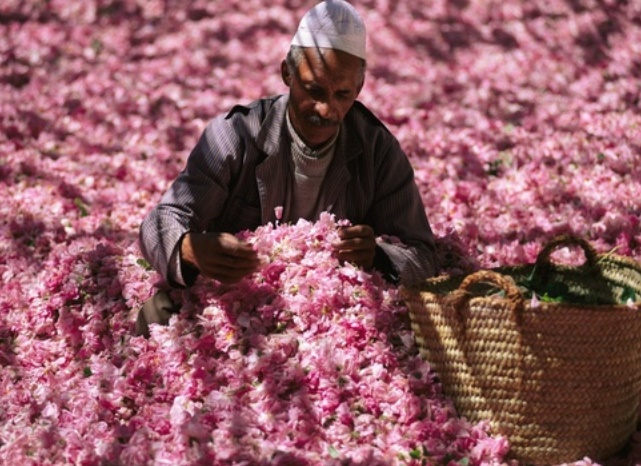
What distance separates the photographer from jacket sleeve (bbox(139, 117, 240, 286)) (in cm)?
367

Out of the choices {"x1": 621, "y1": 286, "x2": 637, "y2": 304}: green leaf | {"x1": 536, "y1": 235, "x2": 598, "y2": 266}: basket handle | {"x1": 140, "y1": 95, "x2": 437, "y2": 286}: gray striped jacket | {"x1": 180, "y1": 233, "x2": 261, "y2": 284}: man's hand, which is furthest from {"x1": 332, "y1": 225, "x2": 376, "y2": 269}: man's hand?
{"x1": 621, "y1": 286, "x2": 637, "y2": 304}: green leaf

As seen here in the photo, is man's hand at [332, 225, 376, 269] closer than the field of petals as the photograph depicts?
No

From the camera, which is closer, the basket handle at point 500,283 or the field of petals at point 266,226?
the basket handle at point 500,283

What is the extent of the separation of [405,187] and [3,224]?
2.68m

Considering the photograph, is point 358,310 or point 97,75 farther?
point 97,75

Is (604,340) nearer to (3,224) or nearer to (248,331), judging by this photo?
(248,331)

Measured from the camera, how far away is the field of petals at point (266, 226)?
129 inches

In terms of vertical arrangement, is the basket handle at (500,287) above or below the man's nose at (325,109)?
below

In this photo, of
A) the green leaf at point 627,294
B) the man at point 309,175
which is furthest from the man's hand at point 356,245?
the green leaf at point 627,294

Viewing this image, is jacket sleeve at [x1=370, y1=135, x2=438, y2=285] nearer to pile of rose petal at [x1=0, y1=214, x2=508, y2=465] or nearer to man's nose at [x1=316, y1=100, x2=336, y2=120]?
pile of rose petal at [x1=0, y1=214, x2=508, y2=465]

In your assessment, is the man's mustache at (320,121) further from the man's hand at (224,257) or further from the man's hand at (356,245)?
the man's hand at (224,257)

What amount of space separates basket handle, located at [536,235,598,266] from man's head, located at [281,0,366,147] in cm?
96

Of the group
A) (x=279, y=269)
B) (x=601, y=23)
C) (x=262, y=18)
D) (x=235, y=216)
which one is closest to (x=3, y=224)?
(x=235, y=216)

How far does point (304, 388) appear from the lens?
3.31 m
